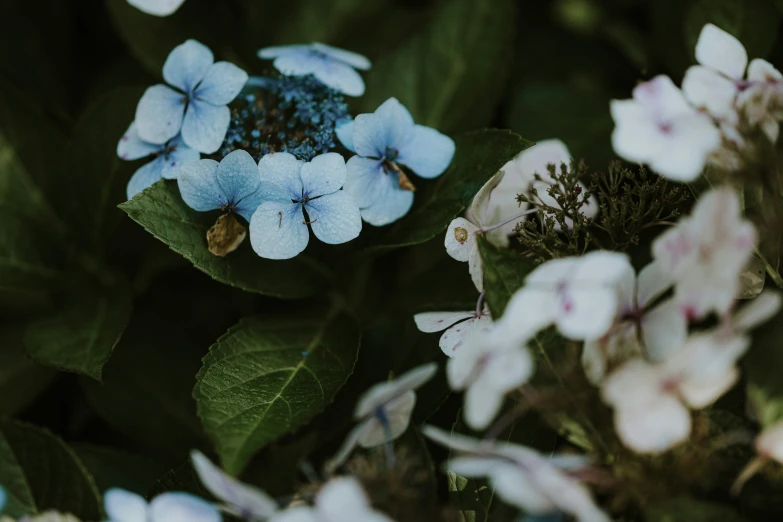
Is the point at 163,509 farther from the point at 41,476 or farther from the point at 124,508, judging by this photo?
the point at 41,476

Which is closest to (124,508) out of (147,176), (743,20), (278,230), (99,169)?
(278,230)

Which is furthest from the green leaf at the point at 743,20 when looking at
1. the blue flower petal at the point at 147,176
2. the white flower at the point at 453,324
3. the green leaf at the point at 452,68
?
the blue flower petal at the point at 147,176

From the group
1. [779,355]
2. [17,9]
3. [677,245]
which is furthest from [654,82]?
[17,9]

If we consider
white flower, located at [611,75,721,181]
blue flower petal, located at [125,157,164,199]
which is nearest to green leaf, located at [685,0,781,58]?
white flower, located at [611,75,721,181]

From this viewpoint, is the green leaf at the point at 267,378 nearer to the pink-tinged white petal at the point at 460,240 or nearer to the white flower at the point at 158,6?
the pink-tinged white petal at the point at 460,240

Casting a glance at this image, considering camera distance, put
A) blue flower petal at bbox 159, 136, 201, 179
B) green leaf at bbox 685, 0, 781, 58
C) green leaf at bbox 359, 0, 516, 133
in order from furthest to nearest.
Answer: green leaf at bbox 359, 0, 516, 133
green leaf at bbox 685, 0, 781, 58
blue flower petal at bbox 159, 136, 201, 179

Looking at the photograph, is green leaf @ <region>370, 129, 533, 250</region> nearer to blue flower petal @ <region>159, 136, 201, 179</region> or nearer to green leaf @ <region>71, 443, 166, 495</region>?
blue flower petal @ <region>159, 136, 201, 179</region>
